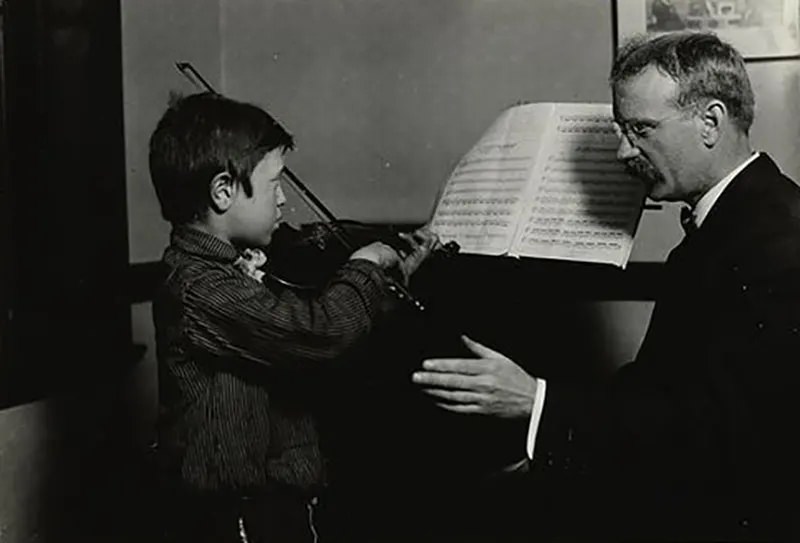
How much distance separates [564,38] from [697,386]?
47.4 inches

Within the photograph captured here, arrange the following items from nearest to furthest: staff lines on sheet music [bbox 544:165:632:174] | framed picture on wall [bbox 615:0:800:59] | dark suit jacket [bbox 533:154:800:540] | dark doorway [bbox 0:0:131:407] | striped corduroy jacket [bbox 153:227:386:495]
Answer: dark suit jacket [bbox 533:154:800:540] → striped corduroy jacket [bbox 153:227:386:495] → staff lines on sheet music [bbox 544:165:632:174] → dark doorway [bbox 0:0:131:407] → framed picture on wall [bbox 615:0:800:59]

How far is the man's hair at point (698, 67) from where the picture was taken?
1.60 m

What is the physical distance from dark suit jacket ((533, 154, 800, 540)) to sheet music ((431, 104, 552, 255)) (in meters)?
0.27

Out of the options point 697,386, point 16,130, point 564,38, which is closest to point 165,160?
point 16,130

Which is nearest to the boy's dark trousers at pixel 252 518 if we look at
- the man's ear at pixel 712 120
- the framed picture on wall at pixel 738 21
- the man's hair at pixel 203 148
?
the man's hair at pixel 203 148

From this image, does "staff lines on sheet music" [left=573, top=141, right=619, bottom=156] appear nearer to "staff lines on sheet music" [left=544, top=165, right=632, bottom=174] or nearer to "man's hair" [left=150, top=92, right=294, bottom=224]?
"staff lines on sheet music" [left=544, top=165, right=632, bottom=174]

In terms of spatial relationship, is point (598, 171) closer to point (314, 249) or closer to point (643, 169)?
point (643, 169)

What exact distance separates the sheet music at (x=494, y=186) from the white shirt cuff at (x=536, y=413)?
244 mm

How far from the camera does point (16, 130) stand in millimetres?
1998

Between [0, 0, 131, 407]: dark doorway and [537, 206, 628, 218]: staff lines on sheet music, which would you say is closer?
[537, 206, 628, 218]: staff lines on sheet music

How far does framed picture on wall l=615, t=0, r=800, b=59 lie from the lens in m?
2.37

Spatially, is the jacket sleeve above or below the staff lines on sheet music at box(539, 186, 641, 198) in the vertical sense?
below

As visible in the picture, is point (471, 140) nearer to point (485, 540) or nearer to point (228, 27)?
point (228, 27)

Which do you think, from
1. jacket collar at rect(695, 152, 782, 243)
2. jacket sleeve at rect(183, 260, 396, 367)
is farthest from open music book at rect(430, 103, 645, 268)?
jacket sleeve at rect(183, 260, 396, 367)
